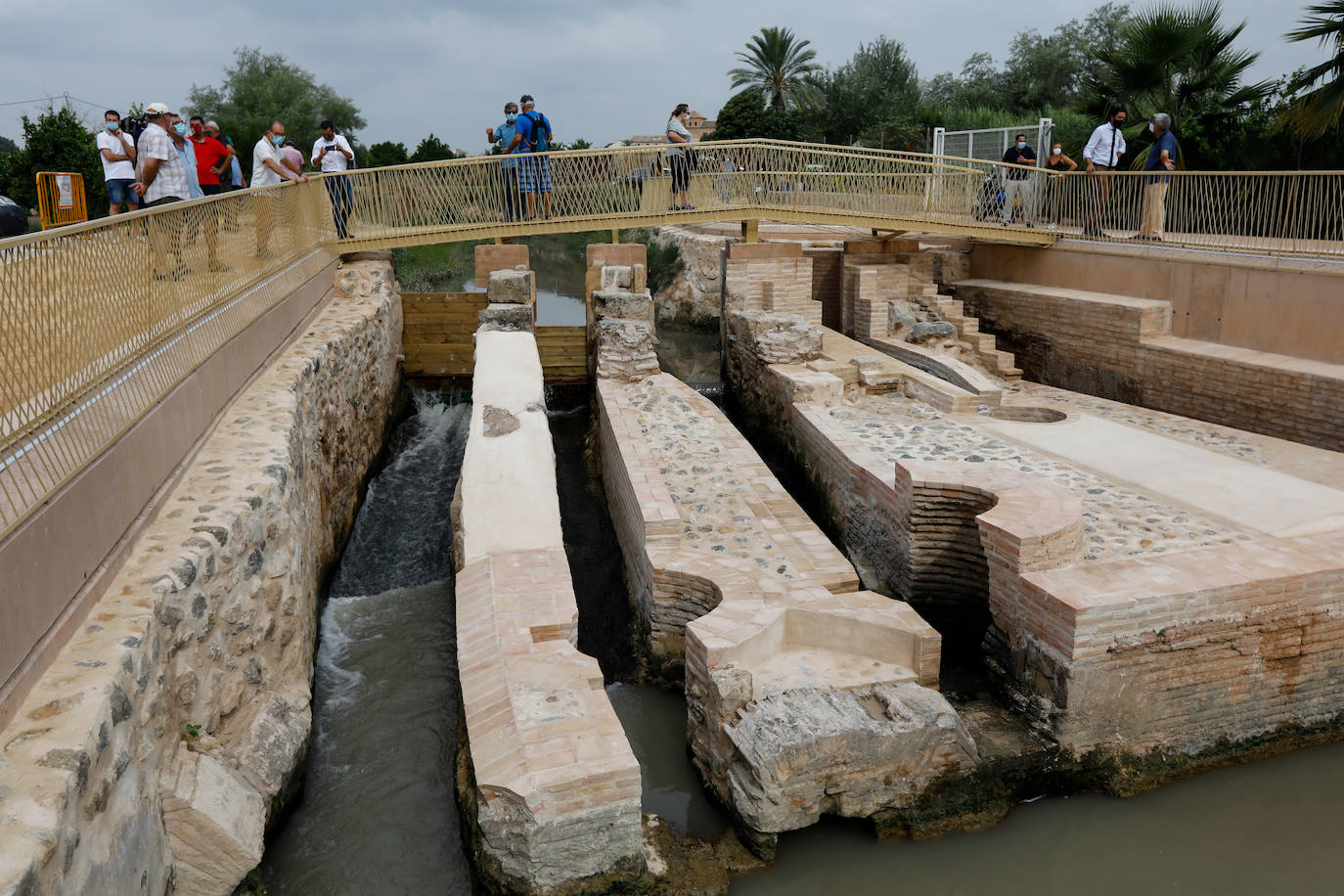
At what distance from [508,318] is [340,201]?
274cm

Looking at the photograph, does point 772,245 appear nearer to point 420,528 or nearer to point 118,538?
point 420,528

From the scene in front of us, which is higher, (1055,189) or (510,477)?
(1055,189)

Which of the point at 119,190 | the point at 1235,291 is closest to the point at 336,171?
the point at 119,190

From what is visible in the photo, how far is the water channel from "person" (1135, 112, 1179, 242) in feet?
22.5

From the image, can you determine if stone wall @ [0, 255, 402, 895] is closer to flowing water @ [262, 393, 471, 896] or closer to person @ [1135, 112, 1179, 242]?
flowing water @ [262, 393, 471, 896]

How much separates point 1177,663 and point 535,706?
3.33 meters

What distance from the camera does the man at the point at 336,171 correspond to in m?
11.2

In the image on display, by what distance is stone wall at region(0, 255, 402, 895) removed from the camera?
107 inches

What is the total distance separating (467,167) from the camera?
457 inches

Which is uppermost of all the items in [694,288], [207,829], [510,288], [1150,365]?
[510,288]

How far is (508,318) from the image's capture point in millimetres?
10586

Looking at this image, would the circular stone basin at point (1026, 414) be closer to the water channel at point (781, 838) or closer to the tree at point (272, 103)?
the water channel at point (781, 838)

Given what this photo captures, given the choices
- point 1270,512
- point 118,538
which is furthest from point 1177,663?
point 118,538

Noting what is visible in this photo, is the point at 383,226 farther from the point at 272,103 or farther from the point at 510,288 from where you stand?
the point at 272,103
